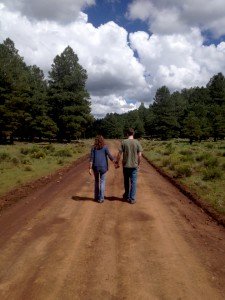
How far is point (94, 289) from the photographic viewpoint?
5.03m

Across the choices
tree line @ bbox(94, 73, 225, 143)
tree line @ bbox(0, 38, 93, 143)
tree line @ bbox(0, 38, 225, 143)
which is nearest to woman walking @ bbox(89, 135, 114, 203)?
tree line @ bbox(0, 38, 225, 143)

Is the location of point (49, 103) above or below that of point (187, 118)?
above

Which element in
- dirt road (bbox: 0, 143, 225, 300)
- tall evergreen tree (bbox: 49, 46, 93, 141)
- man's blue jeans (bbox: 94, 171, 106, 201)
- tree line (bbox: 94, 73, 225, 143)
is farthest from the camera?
tree line (bbox: 94, 73, 225, 143)

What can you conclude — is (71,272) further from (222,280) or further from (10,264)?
(222,280)

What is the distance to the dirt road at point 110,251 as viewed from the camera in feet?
16.6

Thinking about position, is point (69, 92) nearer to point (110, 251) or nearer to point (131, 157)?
point (131, 157)

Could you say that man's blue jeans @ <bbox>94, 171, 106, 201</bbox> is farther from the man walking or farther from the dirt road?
the man walking

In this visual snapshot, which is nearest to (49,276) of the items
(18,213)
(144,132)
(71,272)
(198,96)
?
(71,272)

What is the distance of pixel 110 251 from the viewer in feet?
21.5

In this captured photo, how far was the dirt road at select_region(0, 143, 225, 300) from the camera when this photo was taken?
5.05 meters

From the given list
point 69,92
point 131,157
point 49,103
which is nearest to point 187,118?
point 69,92

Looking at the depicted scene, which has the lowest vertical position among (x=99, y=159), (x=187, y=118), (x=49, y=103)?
(x=99, y=159)

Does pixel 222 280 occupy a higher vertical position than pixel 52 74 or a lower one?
lower

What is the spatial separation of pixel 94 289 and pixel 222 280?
6.56ft
